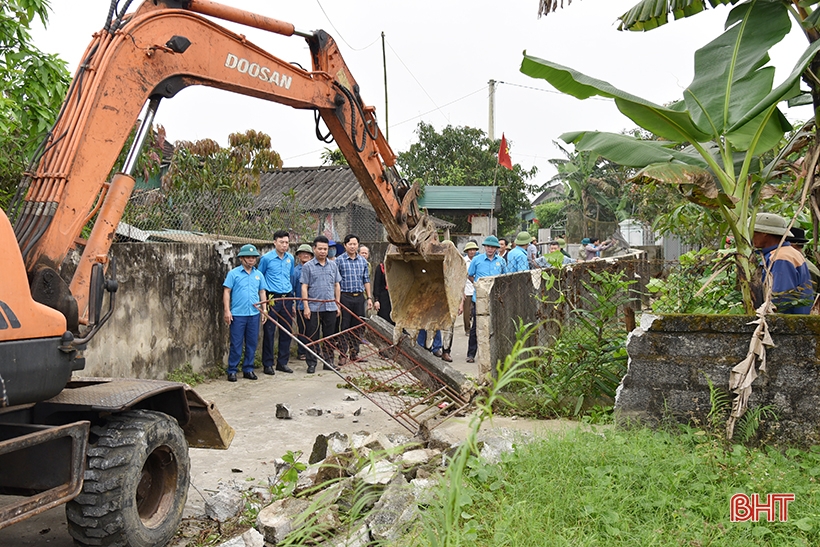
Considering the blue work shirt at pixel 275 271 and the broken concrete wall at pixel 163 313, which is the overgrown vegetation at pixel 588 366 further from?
the blue work shirt at pixel 275 271

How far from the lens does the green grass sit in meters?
2.84

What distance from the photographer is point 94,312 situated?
156 inches

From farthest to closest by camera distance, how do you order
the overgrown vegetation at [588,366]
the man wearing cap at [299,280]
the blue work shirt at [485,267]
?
the blue work shirt at [485,267] → the man wearing cap at [299,280] → the overgrown vegetation at [588,366]

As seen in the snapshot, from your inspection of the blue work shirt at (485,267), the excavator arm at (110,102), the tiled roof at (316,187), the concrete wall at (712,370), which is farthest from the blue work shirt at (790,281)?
the tiled roof at (316,187)

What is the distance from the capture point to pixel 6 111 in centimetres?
564

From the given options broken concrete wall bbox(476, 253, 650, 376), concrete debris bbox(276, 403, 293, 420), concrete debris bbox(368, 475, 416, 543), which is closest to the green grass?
concrete debris bbox(368, 475, 416, 543)

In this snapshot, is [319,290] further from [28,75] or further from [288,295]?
[28,75]

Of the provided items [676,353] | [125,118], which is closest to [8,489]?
Result: [125,118]

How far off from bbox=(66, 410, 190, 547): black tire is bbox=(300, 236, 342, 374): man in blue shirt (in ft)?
19.2

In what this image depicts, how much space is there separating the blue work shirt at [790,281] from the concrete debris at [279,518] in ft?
10.7

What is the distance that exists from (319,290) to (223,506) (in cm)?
587

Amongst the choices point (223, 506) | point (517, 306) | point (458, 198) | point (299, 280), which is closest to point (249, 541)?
point (223, 506)

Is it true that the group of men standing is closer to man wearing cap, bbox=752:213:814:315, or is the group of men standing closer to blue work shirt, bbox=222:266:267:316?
blue work shirt, bbox=222:266:267:316

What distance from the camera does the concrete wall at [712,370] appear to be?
157 inches
